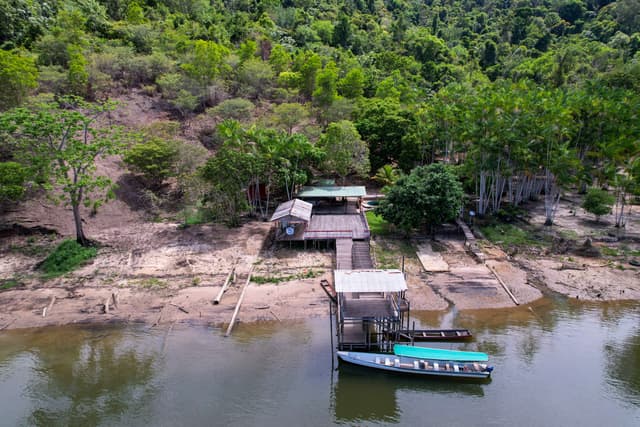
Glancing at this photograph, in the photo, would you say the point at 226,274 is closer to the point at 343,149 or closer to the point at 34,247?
the point at 34,247

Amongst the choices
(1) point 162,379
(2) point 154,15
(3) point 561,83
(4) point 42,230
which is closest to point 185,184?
(4) point 42,230

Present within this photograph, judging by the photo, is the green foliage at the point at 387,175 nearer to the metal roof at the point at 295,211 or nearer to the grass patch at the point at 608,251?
the metal roof at the point at 295,211

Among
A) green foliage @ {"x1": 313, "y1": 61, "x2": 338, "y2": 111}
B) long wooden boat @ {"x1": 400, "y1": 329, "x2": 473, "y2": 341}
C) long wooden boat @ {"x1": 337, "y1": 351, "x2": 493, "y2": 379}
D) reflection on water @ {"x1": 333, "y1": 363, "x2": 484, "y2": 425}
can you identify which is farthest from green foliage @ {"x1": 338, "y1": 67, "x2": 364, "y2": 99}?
reflection on water @ {"x1": 333, "y1": 363, "x2": 484, "y2": 425}

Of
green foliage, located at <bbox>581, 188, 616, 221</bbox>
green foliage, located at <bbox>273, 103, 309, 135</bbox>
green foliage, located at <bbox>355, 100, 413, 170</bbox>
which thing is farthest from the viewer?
green foliage, located at <bbox>273, 103, 309, 135</bbox>

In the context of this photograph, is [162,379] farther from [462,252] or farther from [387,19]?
[387,19]

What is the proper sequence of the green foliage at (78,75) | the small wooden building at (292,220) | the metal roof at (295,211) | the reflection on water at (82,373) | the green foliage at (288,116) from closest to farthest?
the reflection on water at (82,373) < the metal roof at (295,211) < the small wooden building at (292,220) < the green foliage at (288,116) < the green foliage at (78,75)

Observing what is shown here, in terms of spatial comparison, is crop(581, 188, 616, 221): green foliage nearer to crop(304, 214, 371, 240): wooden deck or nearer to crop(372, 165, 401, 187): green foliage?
crop(372, 165, 401, 187): green foliage

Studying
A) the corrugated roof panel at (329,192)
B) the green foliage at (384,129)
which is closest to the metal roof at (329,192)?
the corrugated roof panel at (329,192)
